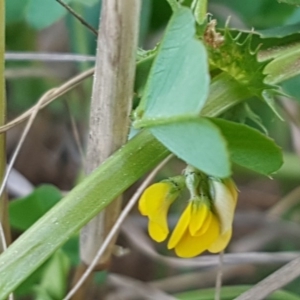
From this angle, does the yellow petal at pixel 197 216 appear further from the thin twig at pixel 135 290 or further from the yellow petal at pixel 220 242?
the thin twig at pixel 135 290


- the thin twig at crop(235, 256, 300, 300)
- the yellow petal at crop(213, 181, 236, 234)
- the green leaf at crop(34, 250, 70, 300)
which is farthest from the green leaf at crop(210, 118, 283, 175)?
the green leaf at crop(34, 250, 70, 300)

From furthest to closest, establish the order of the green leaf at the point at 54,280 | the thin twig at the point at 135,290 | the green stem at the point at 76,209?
the thin twig at the point at 135,290 < the green leaf at the point at 54,280 < the green stem at the point at 76,209

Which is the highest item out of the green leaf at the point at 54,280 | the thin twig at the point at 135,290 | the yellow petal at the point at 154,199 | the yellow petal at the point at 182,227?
the yellow petal at the point at 154,199

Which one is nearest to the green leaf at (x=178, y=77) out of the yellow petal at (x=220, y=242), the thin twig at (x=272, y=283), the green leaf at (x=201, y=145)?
the green leaf at (x=201, y=145)

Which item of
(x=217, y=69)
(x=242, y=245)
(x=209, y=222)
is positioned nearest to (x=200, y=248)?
(x=209, y=222)

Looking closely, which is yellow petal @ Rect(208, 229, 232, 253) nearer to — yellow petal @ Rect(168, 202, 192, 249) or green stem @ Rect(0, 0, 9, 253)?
yellow petal @ Rect(168, 202, 192, 249)

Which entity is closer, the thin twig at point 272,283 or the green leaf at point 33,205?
the thin twig at point 272,283

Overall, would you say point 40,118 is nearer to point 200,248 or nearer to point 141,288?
point 141,288

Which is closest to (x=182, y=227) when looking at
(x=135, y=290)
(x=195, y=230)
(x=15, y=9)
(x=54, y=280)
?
(x=195, y=230)
